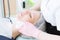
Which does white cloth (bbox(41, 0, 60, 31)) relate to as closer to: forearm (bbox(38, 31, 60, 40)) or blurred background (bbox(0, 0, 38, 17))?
forearm (bbox(38, 31, 60, 40))

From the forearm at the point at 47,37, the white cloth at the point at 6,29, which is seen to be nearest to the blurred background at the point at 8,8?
the white cloth at the point at 6,29

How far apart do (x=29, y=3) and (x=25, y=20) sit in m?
0.59

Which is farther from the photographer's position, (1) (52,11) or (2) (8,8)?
(2) (8,8)

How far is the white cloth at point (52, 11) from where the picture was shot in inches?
27.1

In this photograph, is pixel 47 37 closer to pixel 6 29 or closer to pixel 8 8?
pixel 6 29

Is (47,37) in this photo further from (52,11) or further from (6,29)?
(6,29)

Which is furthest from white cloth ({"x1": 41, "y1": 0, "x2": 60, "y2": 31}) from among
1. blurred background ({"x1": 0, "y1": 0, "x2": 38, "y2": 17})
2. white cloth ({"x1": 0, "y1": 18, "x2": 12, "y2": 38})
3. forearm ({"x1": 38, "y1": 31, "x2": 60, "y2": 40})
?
blurred background ({"x1": 0, "y1": 0, "x2": 38, "y2": 17})

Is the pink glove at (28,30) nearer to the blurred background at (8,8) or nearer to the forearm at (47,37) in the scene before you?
the forearm at (47,37)

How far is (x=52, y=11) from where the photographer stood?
71 centimetres

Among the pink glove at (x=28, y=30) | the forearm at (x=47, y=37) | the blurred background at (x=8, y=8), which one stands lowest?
the forearm at (x=47, y=37)

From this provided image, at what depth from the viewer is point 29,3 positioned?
141 cm

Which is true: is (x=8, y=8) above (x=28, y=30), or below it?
above

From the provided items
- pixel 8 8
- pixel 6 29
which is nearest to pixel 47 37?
pixel 6 29

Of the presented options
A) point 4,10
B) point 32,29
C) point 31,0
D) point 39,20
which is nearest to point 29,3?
point 31,0
